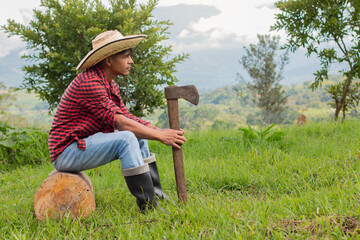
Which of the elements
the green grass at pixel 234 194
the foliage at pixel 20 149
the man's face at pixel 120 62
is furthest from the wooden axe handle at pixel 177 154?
the foliage at pixel 20 149

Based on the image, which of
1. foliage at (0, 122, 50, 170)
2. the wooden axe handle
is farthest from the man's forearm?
foliage at (0, 122, 50, 170)

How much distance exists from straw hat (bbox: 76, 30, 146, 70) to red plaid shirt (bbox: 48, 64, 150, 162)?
10cm

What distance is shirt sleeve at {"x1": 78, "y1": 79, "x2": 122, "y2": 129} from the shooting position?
303 cm

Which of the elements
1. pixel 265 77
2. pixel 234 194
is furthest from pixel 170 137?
pixel 265 77

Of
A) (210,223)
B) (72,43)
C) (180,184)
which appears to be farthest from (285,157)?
(72,43)

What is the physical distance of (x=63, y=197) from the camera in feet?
10.3

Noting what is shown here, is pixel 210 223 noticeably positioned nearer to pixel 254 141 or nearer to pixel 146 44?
pixel 254 141

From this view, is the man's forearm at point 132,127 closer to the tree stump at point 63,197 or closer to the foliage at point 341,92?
the tree stump at point 63,197

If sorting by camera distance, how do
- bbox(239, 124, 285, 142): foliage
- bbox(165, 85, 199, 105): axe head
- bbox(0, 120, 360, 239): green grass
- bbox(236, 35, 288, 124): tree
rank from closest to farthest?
bbox(0, 120, 360, 239): green grass
bbox(165, 85, 199, 105): axe head
bbox(239, 124, 285, 142): foliage
bbox(236, 35, 288, 124): tree

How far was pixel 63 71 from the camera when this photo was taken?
267 inches

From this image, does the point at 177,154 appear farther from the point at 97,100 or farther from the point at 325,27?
the point at 325,27

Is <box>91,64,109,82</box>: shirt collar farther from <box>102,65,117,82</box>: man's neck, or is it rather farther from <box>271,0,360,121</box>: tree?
<box>271,0,360,121</box>: tree

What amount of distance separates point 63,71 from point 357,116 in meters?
6.27

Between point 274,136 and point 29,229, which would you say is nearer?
point 29,229
